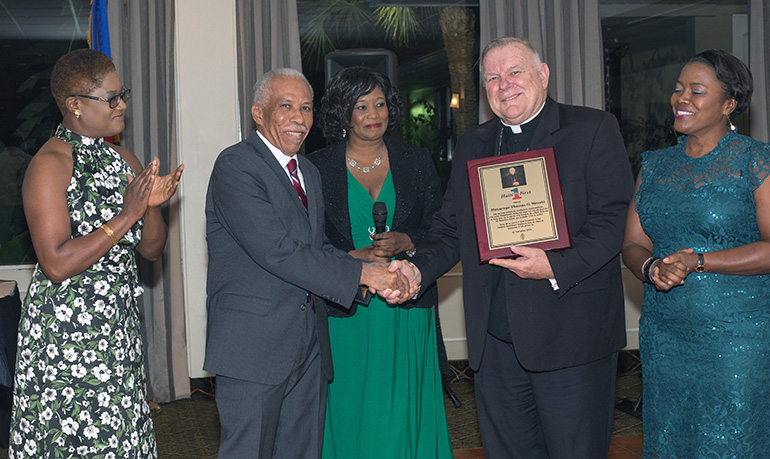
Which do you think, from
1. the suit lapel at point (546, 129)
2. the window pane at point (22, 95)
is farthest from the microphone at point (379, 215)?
the window pane at point (22, 95)

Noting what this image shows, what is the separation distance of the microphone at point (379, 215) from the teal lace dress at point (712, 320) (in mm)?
1168

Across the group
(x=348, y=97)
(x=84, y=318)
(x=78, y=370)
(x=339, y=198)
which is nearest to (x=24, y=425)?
(x=78, y=370)

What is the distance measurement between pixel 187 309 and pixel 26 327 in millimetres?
3125

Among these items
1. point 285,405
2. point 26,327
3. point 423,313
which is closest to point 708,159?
point 423,313

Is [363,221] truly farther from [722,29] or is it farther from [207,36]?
[722,29]

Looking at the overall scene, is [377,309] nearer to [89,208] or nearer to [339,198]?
[339,198]

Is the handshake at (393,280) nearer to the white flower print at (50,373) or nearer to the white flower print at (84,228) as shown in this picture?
the white flower print at (84,228)

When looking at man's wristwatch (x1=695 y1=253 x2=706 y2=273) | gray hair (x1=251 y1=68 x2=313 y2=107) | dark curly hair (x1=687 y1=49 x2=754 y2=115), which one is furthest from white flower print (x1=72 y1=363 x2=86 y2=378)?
dark curly hair (x1=687 y1=49 x2=754 y2=115)

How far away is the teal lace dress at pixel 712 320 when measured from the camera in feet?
8.50

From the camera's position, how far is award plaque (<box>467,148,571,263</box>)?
2645 millimetres

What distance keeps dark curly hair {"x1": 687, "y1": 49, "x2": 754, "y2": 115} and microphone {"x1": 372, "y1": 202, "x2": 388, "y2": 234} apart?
4.85 ft

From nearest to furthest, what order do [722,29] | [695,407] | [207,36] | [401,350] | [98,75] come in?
[695,407] < [98,75] < [401,350] < [207,36] < [722,29]

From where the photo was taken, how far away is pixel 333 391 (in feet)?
11.5

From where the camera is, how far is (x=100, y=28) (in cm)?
468
